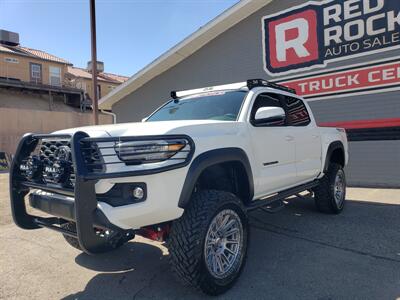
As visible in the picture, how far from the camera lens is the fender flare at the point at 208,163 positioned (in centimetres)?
298

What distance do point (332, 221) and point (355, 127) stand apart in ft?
13.7

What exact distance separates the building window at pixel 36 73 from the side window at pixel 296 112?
28506mm

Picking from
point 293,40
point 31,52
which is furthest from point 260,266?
point 31,52

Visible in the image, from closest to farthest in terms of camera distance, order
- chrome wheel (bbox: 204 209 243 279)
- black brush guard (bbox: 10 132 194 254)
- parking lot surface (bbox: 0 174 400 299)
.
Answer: black brush guard (bbox: 10 132 194 254), chrome wheel (bbox: 204 209 243 279), parking lot surface (bbox: 0 174 400 299)

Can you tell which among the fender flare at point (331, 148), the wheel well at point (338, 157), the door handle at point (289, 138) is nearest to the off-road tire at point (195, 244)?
the door handle at point (289, 138)

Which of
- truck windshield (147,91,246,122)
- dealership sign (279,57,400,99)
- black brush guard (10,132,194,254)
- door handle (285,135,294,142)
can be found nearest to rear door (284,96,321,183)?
door handle (285,135,294,142)

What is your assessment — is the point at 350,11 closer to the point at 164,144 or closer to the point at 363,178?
the point at 363,178

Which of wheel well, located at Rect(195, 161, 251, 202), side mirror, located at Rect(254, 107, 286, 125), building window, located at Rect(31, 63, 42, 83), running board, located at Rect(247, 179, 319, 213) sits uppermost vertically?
building window, located at Rect(31, 63, 42, 83)

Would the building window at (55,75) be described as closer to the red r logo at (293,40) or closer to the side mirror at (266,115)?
the red r logo at (293,40)

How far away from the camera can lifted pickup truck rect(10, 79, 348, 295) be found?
109 inches

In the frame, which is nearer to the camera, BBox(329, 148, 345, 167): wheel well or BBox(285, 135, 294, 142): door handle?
BBox(285, 135, 294, 142): door handle

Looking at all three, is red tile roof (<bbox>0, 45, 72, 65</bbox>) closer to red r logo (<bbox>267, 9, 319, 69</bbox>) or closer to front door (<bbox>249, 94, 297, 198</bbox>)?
red r logo (<bbox>267, 9, 319, 69</bbox>)

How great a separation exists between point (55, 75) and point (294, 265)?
3114 centimetres

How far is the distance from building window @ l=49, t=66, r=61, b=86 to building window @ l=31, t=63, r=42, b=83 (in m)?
0.91
